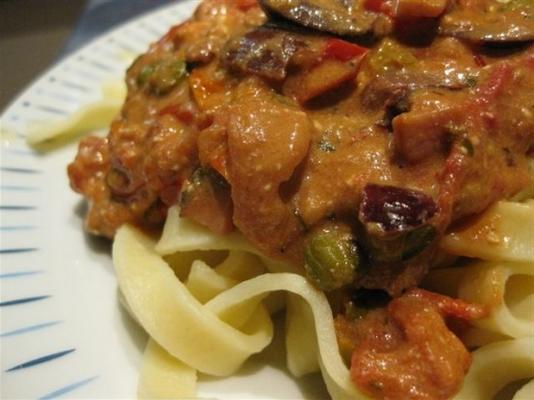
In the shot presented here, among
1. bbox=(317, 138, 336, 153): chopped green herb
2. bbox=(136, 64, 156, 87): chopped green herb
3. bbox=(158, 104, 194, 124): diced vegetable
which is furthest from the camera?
bbox=(136, 64, 156, 87): chopped green herb

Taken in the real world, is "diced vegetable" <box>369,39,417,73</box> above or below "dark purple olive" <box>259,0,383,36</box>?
below

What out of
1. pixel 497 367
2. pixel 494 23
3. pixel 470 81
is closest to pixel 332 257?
pixel 497 367

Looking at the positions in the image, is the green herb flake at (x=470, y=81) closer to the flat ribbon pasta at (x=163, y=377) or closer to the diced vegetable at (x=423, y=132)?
the diced vegetable at (x=423, y=132)

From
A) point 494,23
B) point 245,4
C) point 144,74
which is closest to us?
point 494,23

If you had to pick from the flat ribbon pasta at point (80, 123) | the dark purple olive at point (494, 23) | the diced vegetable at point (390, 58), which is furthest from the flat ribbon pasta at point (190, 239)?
the flat ribbon pasta at point (80, 123)

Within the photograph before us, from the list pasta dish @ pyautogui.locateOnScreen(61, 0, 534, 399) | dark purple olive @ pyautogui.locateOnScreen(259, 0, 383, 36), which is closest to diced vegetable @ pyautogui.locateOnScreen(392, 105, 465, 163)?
pasta dish @ pyautogui.locateOnScreen(61, 0, 534, 399)

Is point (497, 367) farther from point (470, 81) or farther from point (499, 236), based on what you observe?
point (470, 81)

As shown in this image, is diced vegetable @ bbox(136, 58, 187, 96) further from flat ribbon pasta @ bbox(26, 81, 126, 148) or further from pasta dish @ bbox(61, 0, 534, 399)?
flat ribbon pasta @ bbox(26, 81, 126, 148)
